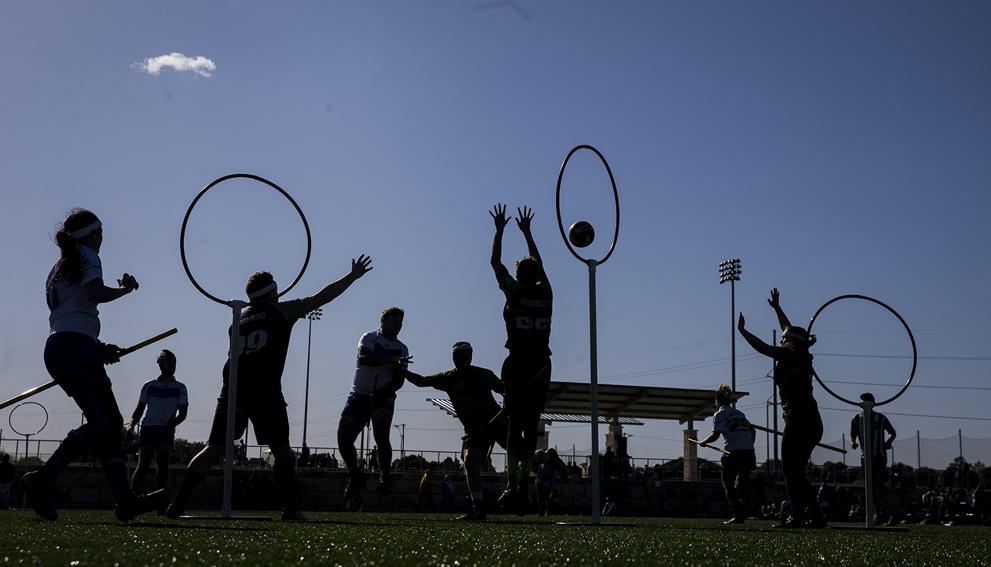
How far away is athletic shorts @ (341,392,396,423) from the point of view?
1070 centimetres

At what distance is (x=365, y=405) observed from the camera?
10.8 metres

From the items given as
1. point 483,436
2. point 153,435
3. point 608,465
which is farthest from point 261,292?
point 608,465

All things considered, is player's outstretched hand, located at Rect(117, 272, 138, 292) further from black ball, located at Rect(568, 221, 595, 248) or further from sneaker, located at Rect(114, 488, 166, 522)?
black ball, located at Rect(568, 221, 595, 248)

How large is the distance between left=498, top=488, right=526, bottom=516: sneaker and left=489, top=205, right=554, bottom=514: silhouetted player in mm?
82

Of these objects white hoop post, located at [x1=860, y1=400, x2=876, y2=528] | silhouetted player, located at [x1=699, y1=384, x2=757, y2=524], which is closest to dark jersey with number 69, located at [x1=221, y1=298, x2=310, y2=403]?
white hoop post, located at [x1=860, y1=400, x2=876, y2=528]

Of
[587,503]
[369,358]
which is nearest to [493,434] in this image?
[369,358]

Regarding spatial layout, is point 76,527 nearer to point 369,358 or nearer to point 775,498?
point 369,358

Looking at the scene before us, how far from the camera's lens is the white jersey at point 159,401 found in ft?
37.0

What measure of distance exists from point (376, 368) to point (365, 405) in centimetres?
46

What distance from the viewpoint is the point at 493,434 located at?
9.60 m

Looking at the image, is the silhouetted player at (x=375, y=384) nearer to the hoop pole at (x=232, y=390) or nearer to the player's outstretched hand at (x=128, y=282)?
the hoop pole at (x=232, y=390)

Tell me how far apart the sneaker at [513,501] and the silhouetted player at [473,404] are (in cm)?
33

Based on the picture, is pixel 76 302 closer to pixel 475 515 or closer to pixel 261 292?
pixel 261 292

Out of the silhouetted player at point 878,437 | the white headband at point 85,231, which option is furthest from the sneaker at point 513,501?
the silhouetted player at point 878,437
